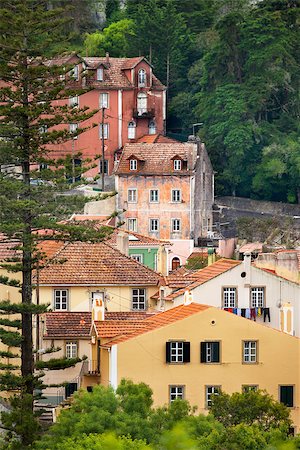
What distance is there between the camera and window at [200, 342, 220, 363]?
58406 millimetres

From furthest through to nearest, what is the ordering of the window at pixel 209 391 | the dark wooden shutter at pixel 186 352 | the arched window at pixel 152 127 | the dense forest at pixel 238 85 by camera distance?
1. the arched window at pixel 152 127
2. the dense forest at pixel 238 85
3. the dark wooden shutter at pixel 186 352
4. the window at pixel 209 391

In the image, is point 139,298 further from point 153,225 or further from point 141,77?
point 141,77

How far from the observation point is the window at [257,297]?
66125 millimetres

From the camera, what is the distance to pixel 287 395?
58344 millimetres

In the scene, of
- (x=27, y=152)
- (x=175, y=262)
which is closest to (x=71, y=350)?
(x=27, y=152)

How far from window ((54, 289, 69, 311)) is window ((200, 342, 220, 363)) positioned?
1163cm

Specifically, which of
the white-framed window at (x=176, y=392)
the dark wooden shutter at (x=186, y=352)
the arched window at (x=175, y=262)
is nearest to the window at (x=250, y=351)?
the dark wooden shutter at (x=186, y=352)

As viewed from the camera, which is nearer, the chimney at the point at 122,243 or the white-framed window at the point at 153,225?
the chimney at the point at 122,243

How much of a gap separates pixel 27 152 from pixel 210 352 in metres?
7.37

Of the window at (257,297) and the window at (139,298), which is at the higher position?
the window at (139,298)

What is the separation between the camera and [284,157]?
12106 centimetres

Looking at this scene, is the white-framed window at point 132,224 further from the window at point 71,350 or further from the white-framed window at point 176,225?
the window at point 71,350

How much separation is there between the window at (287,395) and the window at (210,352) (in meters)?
1.68

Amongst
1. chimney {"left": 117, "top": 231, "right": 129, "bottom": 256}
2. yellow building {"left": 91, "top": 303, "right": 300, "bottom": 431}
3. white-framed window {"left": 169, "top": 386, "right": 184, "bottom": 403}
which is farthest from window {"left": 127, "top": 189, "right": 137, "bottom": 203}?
white-framed window {"left": 169, "top": 386, "right": 184, "bottom": 403}
